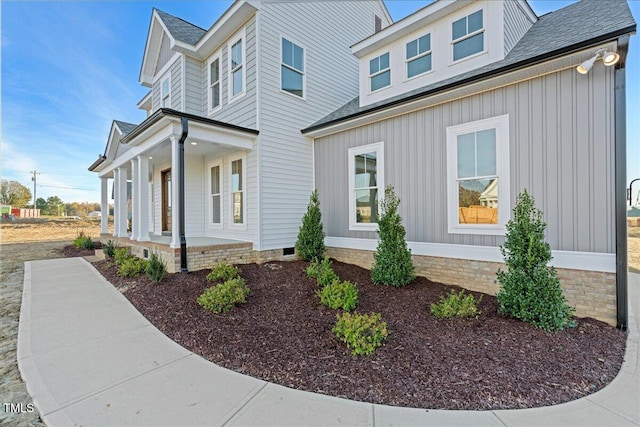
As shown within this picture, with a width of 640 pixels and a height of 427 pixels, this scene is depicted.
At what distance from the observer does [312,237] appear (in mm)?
7113

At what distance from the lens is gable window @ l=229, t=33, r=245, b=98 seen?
7.62m

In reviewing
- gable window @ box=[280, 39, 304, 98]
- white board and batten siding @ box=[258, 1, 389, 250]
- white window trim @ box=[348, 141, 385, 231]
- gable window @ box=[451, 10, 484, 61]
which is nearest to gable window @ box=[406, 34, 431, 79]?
gable window @ box=[451, 10, 484, 61]

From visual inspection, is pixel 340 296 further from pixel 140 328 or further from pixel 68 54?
pixel 68 54

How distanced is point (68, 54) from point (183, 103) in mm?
8263

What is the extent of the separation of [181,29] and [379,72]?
7.00m

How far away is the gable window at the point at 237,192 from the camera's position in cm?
772

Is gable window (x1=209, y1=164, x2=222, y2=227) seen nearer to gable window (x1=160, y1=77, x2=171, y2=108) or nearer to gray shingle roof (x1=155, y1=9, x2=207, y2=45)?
gable window (x1=160, y1=77, x2=171, y2=108)

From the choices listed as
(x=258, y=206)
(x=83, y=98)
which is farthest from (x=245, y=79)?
(x=83, y=98)

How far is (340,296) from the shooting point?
4340 millimetres

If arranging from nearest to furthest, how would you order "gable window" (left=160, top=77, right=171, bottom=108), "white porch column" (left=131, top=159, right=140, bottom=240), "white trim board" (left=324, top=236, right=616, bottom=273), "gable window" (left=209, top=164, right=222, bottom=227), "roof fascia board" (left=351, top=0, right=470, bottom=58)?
"white trim board" (left=324, top=236, right=616, bottom=273) < "roof fascia board" (left=351, top=0, right=470, bottom=58) < "white porch column" (left=131, top=159, right=140, bottom=240) < "gable window" (left=209, top=164, right=222, bottom=227) < "gable window" (left=160, top=77, right=171, bottom=108)

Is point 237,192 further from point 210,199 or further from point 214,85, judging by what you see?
point 214,85

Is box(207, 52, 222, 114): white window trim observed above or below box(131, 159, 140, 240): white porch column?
above

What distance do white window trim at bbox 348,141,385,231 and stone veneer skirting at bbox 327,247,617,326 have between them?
2.05ft

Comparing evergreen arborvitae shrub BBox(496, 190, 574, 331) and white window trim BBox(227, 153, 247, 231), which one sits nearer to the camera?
evergreen arborvitae shrub BBox(496, 190, 574, 331)
